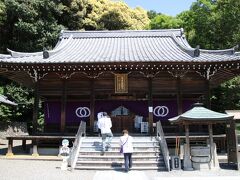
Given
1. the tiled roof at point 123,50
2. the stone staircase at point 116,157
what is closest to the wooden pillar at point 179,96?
the tiled roof at point 123,50

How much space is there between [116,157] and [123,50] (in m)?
8.53

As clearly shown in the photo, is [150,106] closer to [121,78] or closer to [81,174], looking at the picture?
[121,78]

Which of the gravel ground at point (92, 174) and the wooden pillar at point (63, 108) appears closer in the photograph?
the gravel ground at point (92, 174)

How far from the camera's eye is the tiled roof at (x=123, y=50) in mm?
17138

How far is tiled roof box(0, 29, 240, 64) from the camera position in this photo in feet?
56.2

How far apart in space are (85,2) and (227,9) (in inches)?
659

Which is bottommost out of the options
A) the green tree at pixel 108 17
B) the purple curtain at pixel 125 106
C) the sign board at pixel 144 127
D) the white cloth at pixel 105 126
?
the sign board at pixel 144 127

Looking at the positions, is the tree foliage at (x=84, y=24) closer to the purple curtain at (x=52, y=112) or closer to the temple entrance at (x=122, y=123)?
the purple curtain at (x=52, y=112)

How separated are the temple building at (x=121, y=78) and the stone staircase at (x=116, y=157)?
6.91 feet

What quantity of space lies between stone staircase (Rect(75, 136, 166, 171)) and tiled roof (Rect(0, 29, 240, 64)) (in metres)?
4.15

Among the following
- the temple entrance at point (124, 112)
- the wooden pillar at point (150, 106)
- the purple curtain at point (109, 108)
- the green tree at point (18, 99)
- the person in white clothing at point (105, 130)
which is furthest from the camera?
the green tree at point (18, 99)

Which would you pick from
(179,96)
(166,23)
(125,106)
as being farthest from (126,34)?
(166,23)

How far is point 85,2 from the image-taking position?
38.6 m

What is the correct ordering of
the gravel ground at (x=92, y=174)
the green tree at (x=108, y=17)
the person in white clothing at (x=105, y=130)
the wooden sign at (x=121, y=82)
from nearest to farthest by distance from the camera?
the gravel ground at (x=92, y=174), the person in white clothing at (x=105, y=130), the wooden sign at (x=121, y=82), the green tree at (x=108, y=17)
